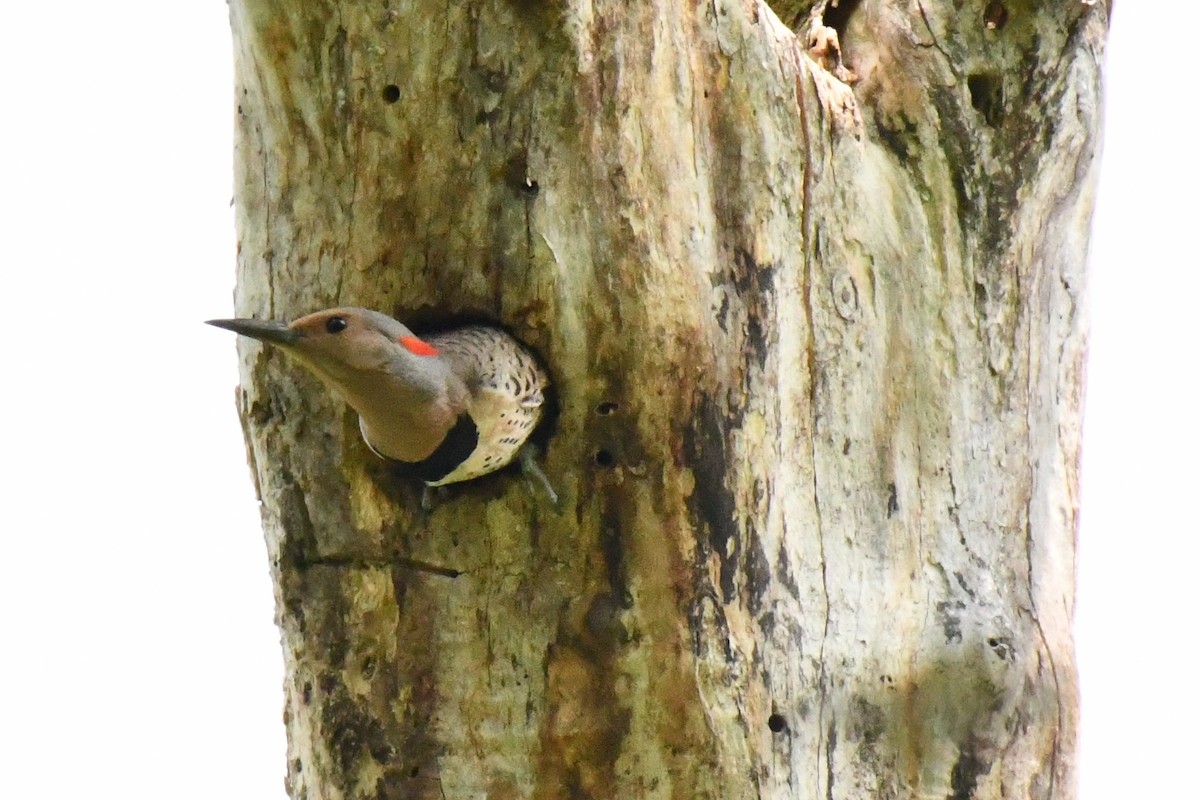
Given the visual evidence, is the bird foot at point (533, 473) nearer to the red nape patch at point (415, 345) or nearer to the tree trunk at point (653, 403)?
the tree trunk at point (653, 403)

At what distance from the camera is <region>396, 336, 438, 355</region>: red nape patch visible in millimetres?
2973

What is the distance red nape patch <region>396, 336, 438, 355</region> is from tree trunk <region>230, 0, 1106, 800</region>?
0.20 m

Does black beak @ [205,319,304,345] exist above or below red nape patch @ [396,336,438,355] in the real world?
above

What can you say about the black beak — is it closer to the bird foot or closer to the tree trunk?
the tree trunk

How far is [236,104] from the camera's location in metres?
3.32

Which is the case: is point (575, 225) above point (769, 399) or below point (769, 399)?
above

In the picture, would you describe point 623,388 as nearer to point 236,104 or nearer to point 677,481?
point 677,481

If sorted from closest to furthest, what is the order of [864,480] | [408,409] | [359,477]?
[408,409]
[359,477]
[864,480]

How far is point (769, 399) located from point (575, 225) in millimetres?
538

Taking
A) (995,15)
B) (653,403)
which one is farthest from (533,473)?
(995,15)

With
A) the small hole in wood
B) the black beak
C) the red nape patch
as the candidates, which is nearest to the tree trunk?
the small hole in wood

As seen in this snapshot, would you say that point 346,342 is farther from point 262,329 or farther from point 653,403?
point 653,403

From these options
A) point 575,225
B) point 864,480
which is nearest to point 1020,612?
point 864,480

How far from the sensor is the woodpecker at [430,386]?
9.57 feet
